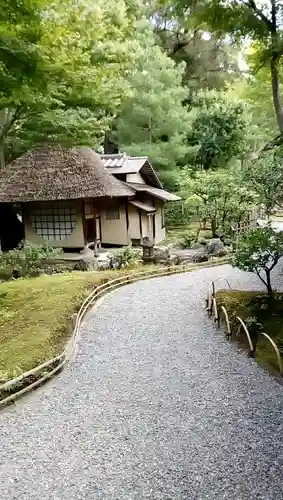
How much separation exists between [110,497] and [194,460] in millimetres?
915

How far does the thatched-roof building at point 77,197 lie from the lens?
15430 mm

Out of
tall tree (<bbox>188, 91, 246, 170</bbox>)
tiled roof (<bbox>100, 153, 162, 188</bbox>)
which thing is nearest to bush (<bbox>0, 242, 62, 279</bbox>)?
tiled roof (<bbox>100, 153, 162, 188</bbox>)

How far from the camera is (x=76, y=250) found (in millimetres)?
16312

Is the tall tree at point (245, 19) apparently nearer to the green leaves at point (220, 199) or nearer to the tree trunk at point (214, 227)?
the green leaves at point (220, 199)

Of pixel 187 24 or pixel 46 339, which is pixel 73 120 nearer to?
pixel 187 24

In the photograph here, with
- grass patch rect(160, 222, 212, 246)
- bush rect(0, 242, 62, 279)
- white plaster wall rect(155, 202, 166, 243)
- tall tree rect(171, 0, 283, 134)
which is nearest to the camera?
tall tree rect(171, 0, 283, 134)

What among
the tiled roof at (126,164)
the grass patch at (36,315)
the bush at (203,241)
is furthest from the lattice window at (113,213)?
the grass patch at (36,315)

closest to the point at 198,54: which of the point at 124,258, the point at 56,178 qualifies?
the point at 56,178

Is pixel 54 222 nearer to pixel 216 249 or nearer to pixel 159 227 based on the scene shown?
pixel 159 227

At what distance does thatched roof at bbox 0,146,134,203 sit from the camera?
1523cm

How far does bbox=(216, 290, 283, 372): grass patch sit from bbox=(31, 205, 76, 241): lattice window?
815cm

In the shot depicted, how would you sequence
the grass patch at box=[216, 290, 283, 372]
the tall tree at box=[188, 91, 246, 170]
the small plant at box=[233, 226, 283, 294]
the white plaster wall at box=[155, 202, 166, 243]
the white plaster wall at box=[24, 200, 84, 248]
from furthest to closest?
the tall tree at box=[188, 91, 246, 170] < the white plaster wall at box=[155, 202, 166, 243] < the white plaster wall at box=[24, 200, 84, 248] < the small plant at box=[233, 226, 283, 294] < the grass patch at box=[216, 290, 283, 372]

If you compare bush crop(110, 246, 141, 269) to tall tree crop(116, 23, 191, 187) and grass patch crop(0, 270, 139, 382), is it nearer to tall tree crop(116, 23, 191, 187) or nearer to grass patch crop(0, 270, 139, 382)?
grass patch crop(0, 270, 139, 382)

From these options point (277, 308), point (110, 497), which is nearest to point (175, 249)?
point (277, 308)
